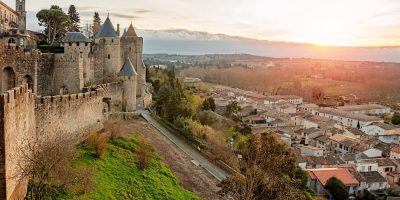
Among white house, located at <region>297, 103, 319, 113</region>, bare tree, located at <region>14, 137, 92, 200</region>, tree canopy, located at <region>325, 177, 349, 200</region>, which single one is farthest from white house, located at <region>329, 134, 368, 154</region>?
bare tree, located at <region>14, 137, 92, 200</region>

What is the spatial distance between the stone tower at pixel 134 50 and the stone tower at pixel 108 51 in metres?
2.12

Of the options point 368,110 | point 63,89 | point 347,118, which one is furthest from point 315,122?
point 63,89

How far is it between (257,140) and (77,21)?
31.7 meters

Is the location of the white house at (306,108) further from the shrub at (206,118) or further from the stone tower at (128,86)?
the stone tower at (128,86)

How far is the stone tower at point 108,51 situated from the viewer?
2741cm

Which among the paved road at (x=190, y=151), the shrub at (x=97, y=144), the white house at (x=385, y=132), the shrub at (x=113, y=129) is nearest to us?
the shrub at (x=97, y=144)

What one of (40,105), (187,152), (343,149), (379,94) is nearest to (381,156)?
(343,149)

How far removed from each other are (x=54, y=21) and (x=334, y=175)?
2819 centimetres

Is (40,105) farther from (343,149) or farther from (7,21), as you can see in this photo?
(343,149)

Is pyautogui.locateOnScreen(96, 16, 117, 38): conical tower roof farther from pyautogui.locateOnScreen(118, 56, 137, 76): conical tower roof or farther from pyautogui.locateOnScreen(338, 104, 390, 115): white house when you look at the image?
pyautogui.locateOnScreen(338, 104, 390, 115): white house

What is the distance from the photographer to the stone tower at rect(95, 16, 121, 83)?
89.9 feet

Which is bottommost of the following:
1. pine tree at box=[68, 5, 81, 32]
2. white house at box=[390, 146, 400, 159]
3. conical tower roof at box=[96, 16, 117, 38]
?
white house at box=[390, 146, 400, 159]

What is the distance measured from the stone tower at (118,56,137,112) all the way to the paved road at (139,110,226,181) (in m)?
1.26

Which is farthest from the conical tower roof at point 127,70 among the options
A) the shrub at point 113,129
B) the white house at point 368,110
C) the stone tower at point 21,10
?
the white house at point 368,110
